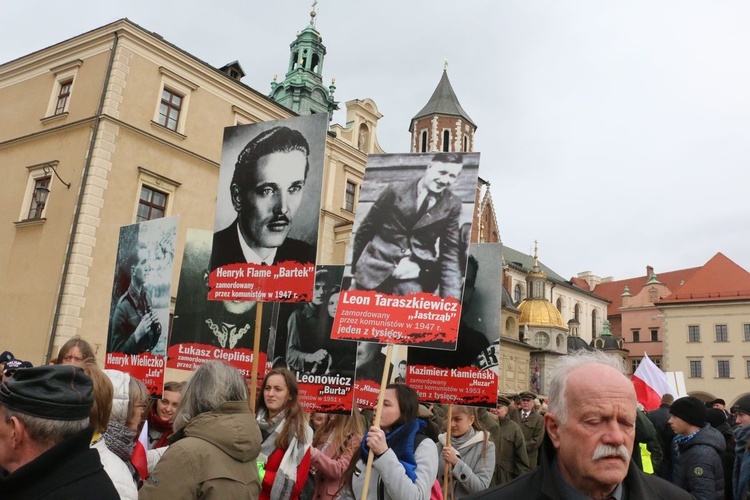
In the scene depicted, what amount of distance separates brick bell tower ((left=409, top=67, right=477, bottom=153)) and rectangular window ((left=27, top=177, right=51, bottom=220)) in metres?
45.5

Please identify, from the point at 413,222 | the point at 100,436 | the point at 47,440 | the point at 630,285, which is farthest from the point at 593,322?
the point at 47,440

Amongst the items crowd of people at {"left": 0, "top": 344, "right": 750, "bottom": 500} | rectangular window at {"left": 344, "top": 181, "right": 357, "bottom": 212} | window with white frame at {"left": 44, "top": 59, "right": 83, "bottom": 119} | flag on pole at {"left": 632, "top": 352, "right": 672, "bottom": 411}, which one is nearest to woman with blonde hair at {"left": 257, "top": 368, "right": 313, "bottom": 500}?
crowd of people at {"left": 0, "top": 344, "right": 750, "bottom": 500}

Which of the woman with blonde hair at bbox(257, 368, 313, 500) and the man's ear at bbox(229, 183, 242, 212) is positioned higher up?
the man's ear at bbox(229, 183, 242, 212)

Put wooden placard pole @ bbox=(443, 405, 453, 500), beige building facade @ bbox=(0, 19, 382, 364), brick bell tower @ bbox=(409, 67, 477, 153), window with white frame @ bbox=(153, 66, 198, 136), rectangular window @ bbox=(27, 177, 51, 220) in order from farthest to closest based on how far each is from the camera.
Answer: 1. brick bell tower @ bbox=(409, 67, 477, 153)
2. window with white frame @ bbox=(153, 66, 198, 136)
3. rectangular window @ bbox=(27, 177, 51, 220)
4. beige building facade @ bbox=(0, 19, 382, 364)
5. wooden placard pole @ bbox=(443, 405, 453, 500)

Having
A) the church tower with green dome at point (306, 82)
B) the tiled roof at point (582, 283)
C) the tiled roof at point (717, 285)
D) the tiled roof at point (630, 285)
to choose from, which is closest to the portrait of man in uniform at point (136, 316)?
the church tower with green dome at point (306, 82)

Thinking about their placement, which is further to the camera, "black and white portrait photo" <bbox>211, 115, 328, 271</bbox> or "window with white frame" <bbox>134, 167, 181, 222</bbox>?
"window with white frame" <bbox>134, 167, 181, 222</bbox>

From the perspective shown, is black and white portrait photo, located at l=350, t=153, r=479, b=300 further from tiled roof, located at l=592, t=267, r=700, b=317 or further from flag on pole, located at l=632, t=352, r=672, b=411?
tiled roof, located at l=592, t=267, r=700, b=317

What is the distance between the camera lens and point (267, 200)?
616 cm

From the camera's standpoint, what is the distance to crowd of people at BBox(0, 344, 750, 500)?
7.09ft

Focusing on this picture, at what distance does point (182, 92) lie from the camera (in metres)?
21.4

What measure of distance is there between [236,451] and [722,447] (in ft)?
14.8

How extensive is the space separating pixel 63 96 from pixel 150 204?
16.7 feet

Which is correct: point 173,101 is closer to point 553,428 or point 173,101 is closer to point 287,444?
point 287,444

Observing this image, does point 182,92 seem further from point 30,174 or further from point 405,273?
point 405,273
